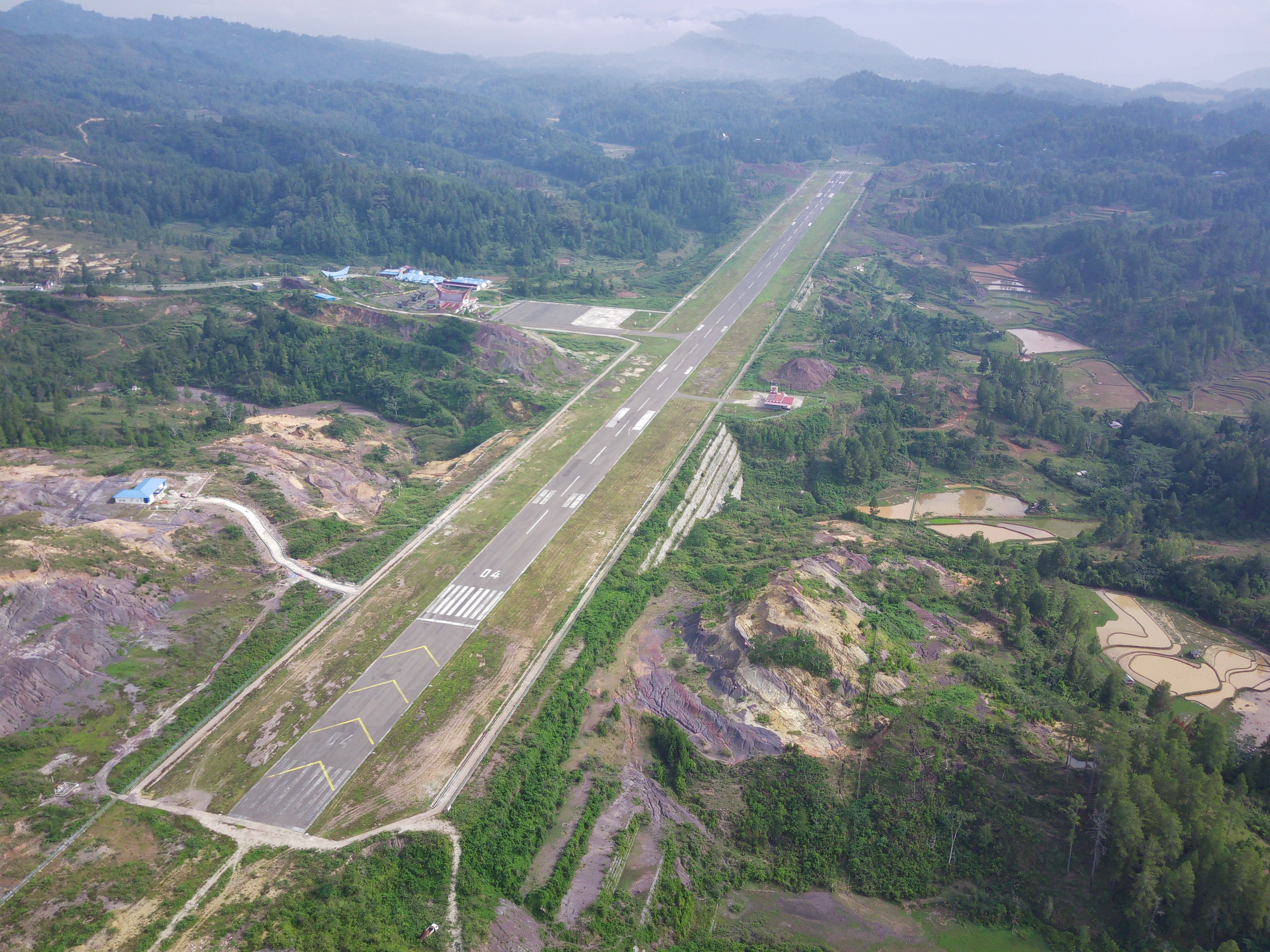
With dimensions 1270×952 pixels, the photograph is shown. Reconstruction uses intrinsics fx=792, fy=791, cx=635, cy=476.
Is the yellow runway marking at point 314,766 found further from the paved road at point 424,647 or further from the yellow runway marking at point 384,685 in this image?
the yellow runway marking at point 384,685

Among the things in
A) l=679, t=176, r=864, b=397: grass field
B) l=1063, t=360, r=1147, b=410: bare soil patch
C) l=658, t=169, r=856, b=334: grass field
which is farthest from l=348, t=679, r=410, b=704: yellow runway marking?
l=1063, t=360, r=1147, b=410: bare soil patch

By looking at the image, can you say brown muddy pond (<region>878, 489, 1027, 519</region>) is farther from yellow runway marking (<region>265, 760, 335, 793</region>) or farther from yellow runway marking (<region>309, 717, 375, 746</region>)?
yellow runway marking (<region>265, 760, 335, 793</region>)

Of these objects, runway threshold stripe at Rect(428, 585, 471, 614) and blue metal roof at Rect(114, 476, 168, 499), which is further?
blue metal roof at Rect(114, 476, 168, 499)

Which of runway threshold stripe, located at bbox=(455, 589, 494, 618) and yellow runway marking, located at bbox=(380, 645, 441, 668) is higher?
runway threshold stripe, located at bbox=(455, 589, 494, 618)

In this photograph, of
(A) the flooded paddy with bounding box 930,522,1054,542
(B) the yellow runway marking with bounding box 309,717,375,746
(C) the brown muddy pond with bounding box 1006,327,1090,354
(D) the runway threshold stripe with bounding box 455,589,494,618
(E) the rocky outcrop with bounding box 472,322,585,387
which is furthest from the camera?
(C) the brown muddy pond with bounding box 1006,327,1090,354

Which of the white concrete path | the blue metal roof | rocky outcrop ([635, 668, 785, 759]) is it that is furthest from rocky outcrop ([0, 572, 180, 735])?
rocky outcrop ([635, 668, 785, 759])

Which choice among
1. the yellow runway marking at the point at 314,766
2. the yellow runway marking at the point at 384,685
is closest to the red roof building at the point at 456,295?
the yellow runway marking at the point at 384,685

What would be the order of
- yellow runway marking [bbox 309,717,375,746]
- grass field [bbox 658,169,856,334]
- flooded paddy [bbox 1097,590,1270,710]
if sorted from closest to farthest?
yellow runway marking [bbox 309,717,375,746] → flooded paddy [bbox 1097,590,1270,710] → grass field [bbox 658,169,856,334]

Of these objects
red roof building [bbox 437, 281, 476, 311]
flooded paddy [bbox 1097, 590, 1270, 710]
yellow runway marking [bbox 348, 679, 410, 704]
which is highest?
red roof building [bbox 437, 281, 476, 311]

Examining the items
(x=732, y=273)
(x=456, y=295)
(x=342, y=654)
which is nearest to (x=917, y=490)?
(x=342, y=654)
